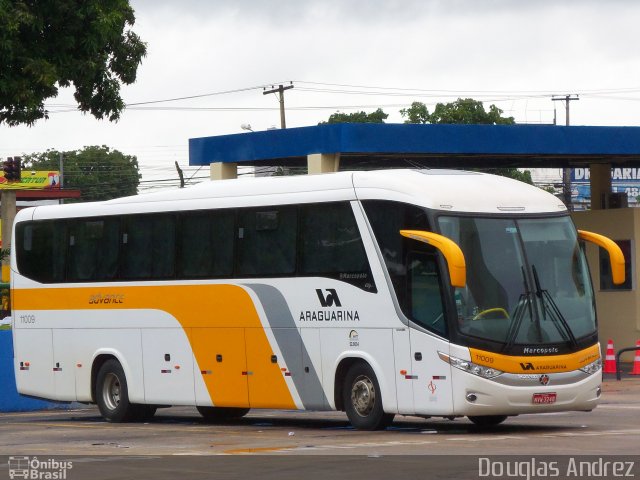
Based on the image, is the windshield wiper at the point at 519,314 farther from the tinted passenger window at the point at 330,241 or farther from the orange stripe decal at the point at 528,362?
the tinted passenger window at the point at 330,241

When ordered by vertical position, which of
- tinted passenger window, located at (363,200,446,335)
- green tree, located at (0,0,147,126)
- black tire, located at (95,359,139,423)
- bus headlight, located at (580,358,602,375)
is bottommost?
black tire, located at (95,359,139,423)

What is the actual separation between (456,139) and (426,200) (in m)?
13.7

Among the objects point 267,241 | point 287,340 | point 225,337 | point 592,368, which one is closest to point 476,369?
point 592,368

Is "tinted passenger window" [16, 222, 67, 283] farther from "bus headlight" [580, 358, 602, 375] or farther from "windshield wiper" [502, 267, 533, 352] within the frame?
"bus headlight" [580, 358, 602, 375]

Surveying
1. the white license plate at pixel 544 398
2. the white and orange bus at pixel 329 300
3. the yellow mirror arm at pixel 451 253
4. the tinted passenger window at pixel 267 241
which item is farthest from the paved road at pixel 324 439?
the tinted passenger window at pixel 267 241

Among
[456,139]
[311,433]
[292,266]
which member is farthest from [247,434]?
[456,139]

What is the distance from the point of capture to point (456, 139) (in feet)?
104

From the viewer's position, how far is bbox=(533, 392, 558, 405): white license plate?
17.8 metres

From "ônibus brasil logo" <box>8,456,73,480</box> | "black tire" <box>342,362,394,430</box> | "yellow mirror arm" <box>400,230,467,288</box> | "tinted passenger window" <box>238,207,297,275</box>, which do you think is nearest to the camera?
"ônibus brasil logo" <box>8,456,73,480</box>

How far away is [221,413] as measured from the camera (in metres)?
23.6

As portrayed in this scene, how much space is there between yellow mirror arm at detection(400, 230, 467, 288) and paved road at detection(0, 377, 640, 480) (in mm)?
1940

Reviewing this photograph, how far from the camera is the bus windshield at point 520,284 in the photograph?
17.9 m

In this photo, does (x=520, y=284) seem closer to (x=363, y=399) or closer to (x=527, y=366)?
(x=527, y=366)

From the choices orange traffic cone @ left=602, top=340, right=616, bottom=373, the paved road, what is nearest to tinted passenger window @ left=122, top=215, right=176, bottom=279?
the paved road
